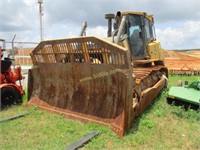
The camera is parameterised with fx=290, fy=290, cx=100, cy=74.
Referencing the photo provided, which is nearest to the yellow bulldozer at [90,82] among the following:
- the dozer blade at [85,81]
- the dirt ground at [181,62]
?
the dozer blade at [85,81]

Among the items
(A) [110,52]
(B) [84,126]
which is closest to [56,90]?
(B) [84,126]

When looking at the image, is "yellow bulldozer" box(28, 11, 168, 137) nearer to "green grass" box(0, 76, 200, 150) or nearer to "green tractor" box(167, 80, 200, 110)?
"green grass" box(0, 76, 200, 150)

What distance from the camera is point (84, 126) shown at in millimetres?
5273

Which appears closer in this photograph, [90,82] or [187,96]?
[90,82]

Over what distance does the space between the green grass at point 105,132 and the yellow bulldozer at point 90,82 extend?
0.22 metres

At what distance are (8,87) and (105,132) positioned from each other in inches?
123

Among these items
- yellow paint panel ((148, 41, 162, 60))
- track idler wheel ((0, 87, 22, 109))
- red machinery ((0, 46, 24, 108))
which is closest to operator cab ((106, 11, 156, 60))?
yellow paint panel ((148, 41, 162, 60))

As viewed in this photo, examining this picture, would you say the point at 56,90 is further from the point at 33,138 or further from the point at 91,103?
the point at 33,138

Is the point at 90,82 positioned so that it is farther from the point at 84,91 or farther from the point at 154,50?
the point at 154,50

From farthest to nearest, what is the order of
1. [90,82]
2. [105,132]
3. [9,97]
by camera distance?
[9,97]
[90,82]
[105,132]

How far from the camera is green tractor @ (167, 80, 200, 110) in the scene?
646 centimetres

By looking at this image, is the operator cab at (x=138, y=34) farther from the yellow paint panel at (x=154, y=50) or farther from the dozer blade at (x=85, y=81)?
the dozer blade at (x=85, y=81)

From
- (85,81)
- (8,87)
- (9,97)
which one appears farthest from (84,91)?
(9,97)

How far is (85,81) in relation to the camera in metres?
5.82
